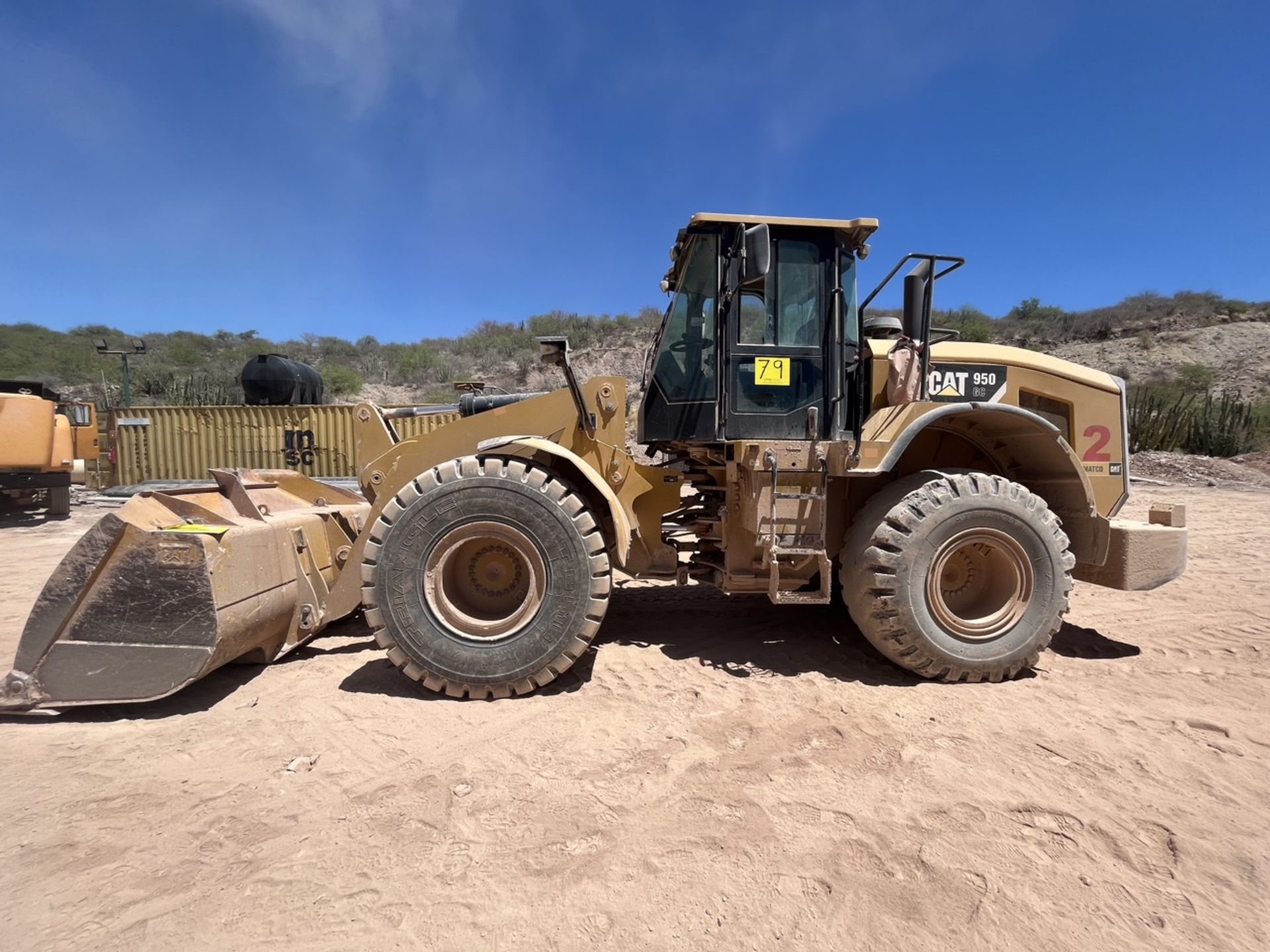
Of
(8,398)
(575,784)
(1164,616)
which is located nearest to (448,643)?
(575,784)

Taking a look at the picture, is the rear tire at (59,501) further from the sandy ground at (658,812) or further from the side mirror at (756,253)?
the side mirror at (756,253)

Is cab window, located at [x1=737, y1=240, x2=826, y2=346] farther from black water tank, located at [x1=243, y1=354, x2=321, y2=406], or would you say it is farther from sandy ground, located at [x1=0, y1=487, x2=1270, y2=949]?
black water tank, located at [x1=243, y1=354, x2=321, y2=406]

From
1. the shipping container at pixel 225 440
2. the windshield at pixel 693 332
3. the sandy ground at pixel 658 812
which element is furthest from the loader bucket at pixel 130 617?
the shipping container at pixel 225 440

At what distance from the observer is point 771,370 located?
11.8 ft

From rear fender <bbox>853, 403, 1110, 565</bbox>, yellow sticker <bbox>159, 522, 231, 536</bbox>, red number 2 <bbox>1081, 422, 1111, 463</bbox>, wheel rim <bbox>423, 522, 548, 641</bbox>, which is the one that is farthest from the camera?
red number 2 <bbox>1081, 422, 1111, 463</bbox>

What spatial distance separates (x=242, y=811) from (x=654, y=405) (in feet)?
9.15

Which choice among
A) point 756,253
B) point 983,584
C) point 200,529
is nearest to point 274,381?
point 200,529

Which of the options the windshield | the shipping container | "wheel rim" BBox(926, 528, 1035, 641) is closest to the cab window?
the windshield

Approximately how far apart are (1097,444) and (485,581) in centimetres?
387

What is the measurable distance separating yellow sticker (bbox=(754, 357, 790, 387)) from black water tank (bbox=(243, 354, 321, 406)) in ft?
32.2

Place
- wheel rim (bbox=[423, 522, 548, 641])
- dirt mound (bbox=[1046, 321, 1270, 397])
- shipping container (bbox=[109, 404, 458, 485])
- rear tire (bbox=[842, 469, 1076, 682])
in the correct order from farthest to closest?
dirt mound (bbox=[1046, 321, 1270, 397]), shipping container (bbox=[109, 404, 458, 485]), rear tire (bbox=[842, 469, 1076, 682]), wheel rim (bbox=[423, 522, 548, 641])

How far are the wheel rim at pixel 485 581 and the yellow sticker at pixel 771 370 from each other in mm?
1628

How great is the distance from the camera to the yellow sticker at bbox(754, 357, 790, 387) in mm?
3602

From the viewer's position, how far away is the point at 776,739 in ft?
9.03
